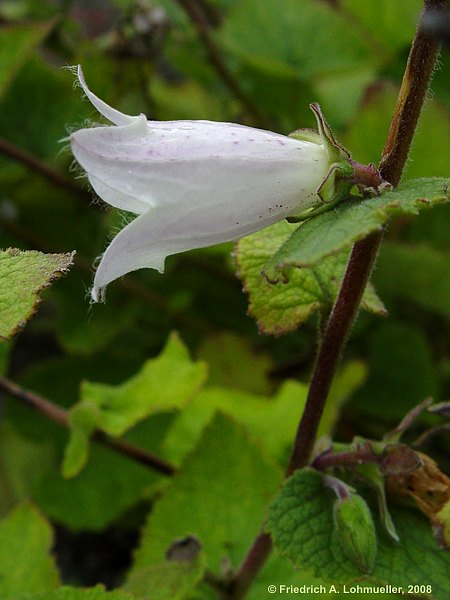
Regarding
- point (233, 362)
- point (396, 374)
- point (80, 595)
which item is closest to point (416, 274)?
point (396, 374)

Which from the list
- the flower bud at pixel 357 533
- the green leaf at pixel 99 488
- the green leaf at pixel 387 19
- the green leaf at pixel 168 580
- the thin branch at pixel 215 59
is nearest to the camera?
the flower bud at pixel 357 533

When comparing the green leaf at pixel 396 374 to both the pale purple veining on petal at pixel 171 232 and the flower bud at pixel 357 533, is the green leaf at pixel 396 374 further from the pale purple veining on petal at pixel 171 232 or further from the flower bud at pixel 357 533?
the pale purple veining on petal at pixel 171 232

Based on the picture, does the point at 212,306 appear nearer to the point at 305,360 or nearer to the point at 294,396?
the point at 305,360

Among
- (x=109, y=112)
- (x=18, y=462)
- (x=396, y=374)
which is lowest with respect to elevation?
(x=18, y=462)

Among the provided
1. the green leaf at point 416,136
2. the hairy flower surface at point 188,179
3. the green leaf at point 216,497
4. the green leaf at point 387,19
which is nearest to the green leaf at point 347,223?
the hairy flower surface at point 188,179

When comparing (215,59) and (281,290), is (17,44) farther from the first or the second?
(281,290)

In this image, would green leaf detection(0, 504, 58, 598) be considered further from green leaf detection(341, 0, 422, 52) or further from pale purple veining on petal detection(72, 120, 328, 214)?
green leaf detection(341, 0, 422, 52)
